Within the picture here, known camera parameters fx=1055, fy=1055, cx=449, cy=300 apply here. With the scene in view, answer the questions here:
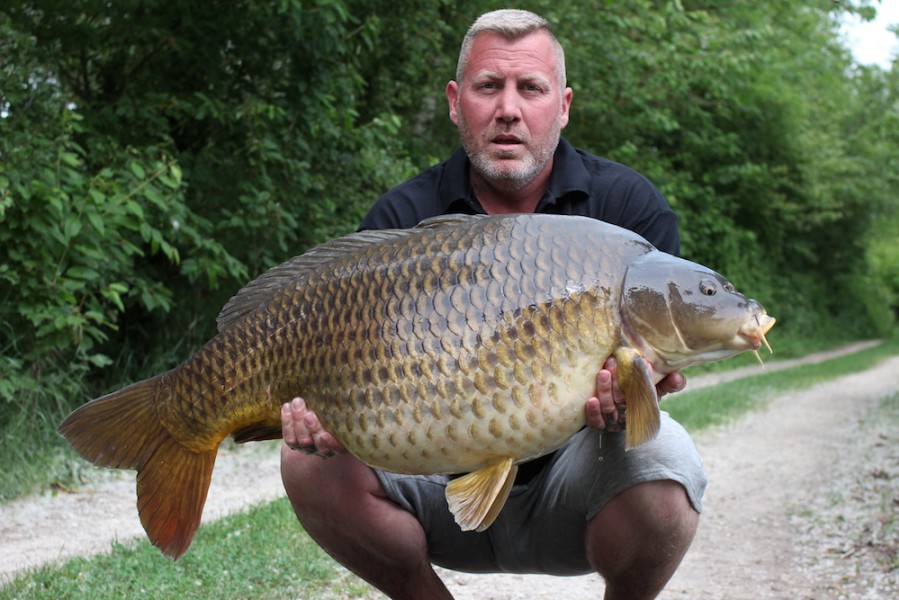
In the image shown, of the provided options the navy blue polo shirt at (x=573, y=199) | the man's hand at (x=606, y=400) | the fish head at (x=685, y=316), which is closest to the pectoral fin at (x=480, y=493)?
the man's hand at (x=606, y=400)

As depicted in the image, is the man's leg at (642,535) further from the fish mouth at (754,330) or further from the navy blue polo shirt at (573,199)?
the navy blue polo shirt at (573,199)

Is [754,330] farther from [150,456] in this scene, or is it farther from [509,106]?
[150,456]

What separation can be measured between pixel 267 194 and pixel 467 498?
15.9ft

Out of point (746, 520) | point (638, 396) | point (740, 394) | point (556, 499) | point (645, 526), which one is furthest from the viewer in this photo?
point (740, 394)

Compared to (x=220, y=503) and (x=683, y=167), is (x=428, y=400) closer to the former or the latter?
(x=220, y=503)

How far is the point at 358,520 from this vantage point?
2.29 m

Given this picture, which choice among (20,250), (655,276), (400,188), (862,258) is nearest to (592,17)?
(20,250)

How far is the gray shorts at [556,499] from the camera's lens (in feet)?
7.09

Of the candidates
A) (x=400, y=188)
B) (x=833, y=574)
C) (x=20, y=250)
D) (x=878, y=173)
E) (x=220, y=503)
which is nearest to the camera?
(x=400, y=188)

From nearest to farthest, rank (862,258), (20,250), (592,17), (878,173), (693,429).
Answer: (20,250), (693,429), (592,17), (878,173), (862,258)

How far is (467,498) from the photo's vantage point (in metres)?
1.89

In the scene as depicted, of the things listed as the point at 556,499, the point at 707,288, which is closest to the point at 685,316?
the point at 707,288

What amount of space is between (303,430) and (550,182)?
882mm

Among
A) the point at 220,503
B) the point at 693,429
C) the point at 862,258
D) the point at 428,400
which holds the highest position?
the point at 428,400
